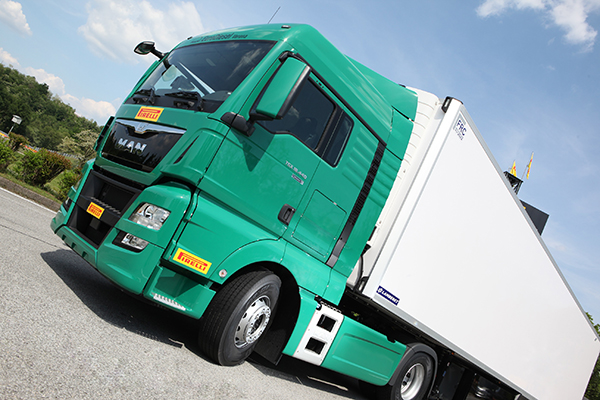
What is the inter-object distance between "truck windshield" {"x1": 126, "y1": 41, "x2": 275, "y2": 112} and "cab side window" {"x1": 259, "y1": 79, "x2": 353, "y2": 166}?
A: 484 mm

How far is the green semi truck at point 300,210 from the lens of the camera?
3361mm

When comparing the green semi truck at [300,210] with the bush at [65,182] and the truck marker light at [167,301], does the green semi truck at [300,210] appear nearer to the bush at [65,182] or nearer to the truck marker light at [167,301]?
the truck marker light at [167,301]

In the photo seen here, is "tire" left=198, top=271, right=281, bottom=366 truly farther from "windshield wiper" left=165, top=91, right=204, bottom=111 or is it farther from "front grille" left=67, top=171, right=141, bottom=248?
"windshield wiper" left=165, top=91, right=204, bottom=111

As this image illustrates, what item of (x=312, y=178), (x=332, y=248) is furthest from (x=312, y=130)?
(x=332, y=248)

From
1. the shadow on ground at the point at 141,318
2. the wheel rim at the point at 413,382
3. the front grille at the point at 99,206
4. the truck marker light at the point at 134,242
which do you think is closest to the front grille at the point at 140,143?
the front grille at the point at 99,206

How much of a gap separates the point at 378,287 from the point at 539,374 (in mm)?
5096

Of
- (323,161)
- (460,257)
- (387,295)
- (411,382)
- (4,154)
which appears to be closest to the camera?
(323,161)

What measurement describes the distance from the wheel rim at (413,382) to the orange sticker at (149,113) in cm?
463

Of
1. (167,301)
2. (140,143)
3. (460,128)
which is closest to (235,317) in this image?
(167,301)

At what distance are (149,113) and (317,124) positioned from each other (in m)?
1.54

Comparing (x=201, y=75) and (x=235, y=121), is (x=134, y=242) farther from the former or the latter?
(x=201, y=75)

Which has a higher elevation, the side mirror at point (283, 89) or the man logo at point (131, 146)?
the side mirror at point (283, 89)

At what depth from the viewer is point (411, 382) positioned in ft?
19.7

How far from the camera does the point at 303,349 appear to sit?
420 centimetres
